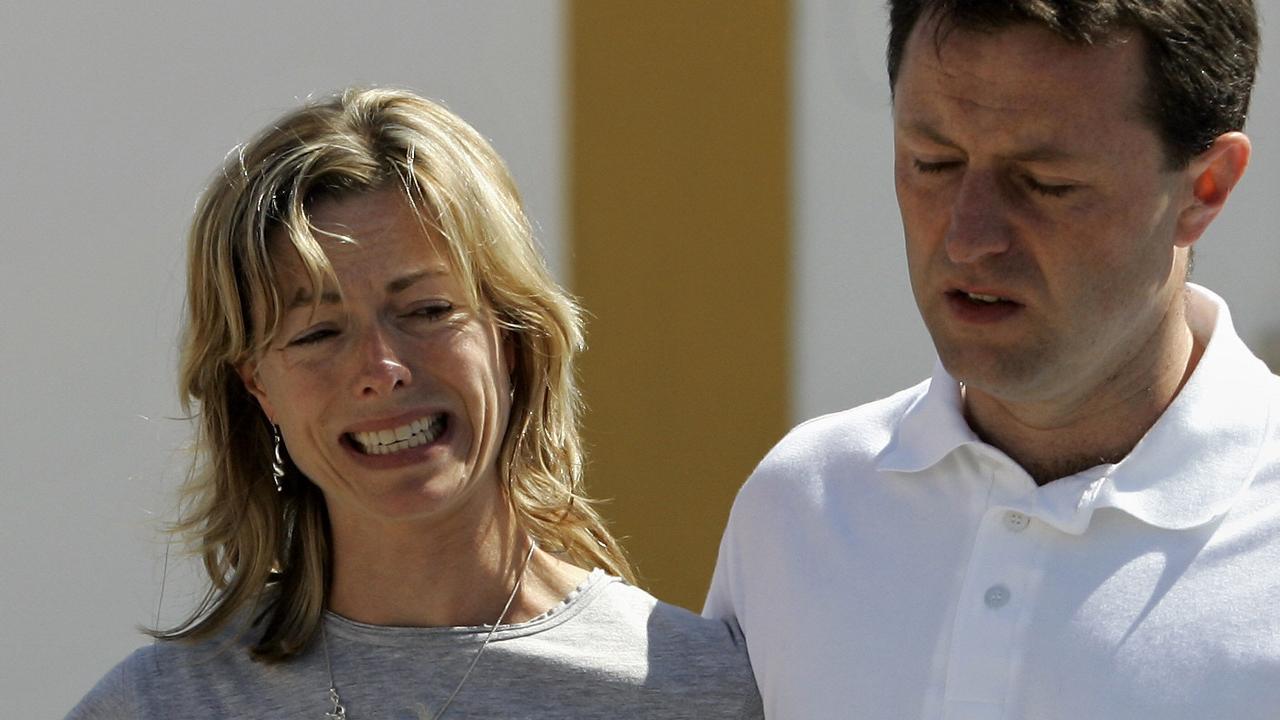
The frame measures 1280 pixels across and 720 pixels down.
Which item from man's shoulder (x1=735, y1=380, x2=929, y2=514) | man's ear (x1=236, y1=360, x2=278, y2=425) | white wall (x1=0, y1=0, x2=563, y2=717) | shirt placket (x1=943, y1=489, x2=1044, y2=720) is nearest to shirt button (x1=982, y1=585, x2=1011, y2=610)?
shirt placket (x1=943, y1=489, x2=1044, y2=720)

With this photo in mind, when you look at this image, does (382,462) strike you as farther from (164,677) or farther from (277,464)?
(164,677)

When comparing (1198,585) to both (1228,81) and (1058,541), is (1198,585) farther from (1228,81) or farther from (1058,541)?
(1228,81)

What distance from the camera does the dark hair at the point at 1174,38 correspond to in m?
1.75

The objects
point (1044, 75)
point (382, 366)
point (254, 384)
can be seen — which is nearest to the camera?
point (1044, 75)

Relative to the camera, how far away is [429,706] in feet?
6.99

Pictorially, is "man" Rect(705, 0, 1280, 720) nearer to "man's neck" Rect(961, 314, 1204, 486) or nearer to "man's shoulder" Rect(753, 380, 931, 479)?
"man's neck" Rect(961, 314, 1204, 486)

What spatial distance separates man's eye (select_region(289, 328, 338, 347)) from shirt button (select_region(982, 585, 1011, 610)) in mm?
801

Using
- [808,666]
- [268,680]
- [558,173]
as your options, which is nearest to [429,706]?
[268,680]

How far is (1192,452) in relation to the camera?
6.00ft

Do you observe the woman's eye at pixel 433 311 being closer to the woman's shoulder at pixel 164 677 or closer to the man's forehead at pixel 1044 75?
the woman's shoulder at pixel 164 677

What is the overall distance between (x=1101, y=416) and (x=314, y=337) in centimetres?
88

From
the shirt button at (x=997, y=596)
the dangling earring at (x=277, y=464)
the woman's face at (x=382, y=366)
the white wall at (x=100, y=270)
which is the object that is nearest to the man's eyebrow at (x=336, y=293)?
the woman's face at (x=382, y=366)

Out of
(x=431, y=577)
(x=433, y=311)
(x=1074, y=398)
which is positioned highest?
(x=433, y=311)

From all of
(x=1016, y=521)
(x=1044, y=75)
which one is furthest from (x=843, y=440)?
(x=1044, y=75)
